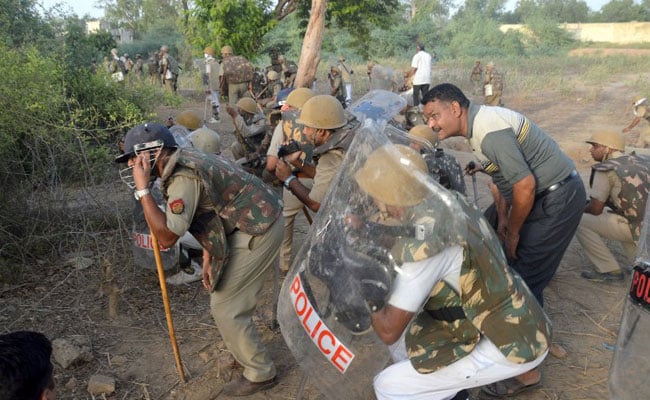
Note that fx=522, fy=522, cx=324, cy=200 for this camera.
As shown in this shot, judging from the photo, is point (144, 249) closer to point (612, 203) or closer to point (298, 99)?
point (298, 99)

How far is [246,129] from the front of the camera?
239 inches

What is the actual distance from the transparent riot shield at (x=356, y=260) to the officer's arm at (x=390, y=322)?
0.04 meters

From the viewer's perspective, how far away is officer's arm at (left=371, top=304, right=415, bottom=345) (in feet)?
6.28

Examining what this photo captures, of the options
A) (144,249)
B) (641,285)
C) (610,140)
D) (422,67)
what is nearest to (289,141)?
(144,249)

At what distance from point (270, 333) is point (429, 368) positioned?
2.04 m

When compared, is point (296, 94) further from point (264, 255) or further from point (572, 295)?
point (572, 295)

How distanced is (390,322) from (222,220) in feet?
4.62

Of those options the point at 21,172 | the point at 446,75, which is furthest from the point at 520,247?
the point at 446,75

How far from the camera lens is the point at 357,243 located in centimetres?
201

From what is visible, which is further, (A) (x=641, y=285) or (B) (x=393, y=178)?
(A) (x=641, y=285)

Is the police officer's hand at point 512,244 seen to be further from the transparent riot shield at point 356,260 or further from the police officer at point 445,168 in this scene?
the transparent riot shield at point 356,260

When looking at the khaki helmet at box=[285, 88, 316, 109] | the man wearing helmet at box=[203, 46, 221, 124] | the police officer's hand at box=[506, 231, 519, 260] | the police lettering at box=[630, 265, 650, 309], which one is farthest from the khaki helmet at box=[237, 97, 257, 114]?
the man wearing helmet at box=[203, 46, 221, 124]

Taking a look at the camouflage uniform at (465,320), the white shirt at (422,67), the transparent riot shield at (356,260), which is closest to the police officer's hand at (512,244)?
the camouflage uniform at (465,320)

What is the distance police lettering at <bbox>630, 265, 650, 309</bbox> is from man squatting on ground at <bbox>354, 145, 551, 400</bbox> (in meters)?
0.46
